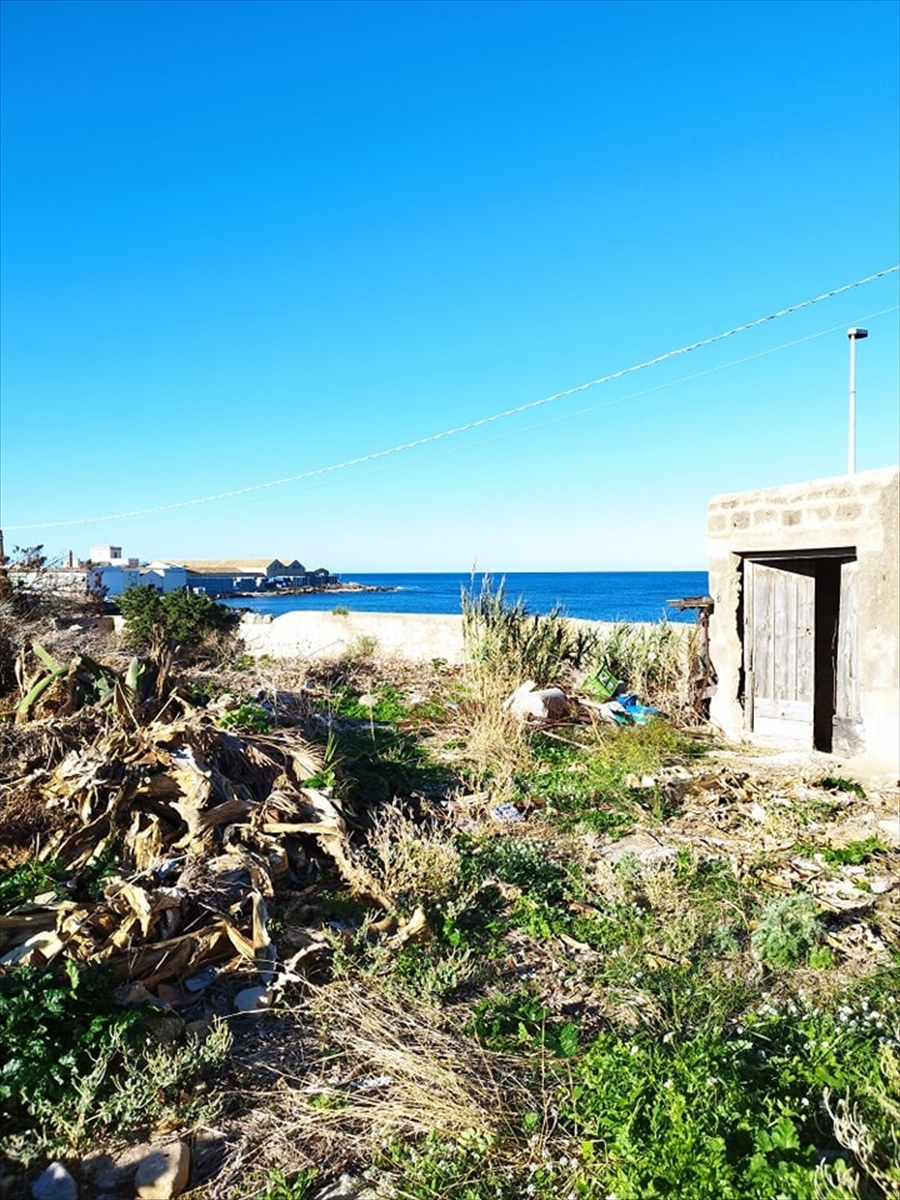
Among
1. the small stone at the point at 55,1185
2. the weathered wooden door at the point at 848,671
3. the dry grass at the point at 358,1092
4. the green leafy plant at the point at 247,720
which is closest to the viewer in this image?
the small stone at the point at 55,1185

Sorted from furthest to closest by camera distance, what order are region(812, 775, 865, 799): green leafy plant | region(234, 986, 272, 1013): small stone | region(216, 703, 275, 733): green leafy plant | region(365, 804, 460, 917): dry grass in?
1. region(812, 775, 865, 799): green leafy plant
2. region(216, 703, 275, 733): green leafy plant
3. region(365, 804, 460, 917): dry grass
4. region(234, 986, 272, 1013): small stone

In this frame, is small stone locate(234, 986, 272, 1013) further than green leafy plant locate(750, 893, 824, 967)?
No

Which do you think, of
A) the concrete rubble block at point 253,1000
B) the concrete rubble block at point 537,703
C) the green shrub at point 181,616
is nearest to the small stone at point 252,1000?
the concrete rubble block at point 253,1000

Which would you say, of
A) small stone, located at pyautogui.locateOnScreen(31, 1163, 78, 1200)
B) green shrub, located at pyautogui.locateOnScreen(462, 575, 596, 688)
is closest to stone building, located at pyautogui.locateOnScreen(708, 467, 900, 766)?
green shrub, located at pyautogui.locateOnScreen(462, 575, 596, 688)

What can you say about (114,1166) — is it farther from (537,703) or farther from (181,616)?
(181,616)

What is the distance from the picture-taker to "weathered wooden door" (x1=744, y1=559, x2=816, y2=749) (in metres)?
7.77

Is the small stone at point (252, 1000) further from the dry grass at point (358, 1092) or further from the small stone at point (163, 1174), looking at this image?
the small stone at point (163, 1174)

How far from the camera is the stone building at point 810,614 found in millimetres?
6562

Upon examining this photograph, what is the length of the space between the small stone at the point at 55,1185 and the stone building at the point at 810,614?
626 centimetres

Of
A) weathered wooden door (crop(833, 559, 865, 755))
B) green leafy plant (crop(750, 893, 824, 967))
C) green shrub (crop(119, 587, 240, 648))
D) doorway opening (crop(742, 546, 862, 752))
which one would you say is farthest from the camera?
green shrub (crop(119, 587, 240, 648))

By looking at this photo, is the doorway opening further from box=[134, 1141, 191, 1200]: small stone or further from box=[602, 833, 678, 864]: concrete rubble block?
box=[134, 1141, 191, 1200]: small stone

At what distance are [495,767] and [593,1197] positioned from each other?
4.72 m

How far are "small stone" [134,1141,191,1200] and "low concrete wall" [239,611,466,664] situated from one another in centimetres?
886

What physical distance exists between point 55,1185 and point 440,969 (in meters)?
1.57
